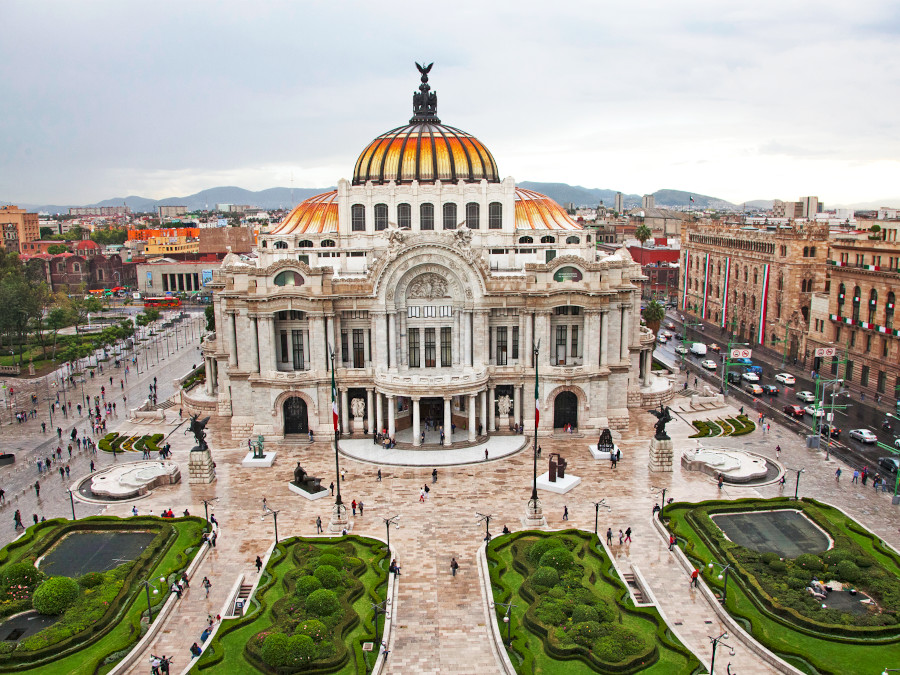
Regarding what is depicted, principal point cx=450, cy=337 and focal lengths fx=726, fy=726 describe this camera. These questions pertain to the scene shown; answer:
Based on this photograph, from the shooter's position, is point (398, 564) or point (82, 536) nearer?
point (398, 564)

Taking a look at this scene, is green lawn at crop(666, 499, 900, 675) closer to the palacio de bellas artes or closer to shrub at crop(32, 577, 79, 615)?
the palacio de bellas artes

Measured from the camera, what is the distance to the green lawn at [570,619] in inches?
1316

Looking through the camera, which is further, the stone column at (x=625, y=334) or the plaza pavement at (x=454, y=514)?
the stone column at (x=625, y=334)

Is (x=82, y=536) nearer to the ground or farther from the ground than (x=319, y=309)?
nearer to the ground

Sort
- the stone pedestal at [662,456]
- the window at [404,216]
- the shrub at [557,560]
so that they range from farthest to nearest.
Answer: the window at [404,216] < the stone pedestal at [662,456] < the shrub at [557,560]

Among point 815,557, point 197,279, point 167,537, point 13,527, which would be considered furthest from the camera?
point 197,279

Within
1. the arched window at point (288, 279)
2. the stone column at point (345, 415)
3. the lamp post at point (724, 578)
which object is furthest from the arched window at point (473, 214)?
the lamp post at point (724, 578)

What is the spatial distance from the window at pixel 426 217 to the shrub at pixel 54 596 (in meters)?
47.0

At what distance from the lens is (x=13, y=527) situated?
50.3 meters

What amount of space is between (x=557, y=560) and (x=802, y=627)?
1275 cm

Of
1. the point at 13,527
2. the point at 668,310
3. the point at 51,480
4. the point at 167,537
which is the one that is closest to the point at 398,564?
the point at 167,537

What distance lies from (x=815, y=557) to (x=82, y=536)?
45961 mm

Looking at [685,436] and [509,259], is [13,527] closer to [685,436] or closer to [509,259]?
[509,259]

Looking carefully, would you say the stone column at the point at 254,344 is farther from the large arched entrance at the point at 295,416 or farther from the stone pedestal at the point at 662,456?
the stone pedestal at the point at 662,456
